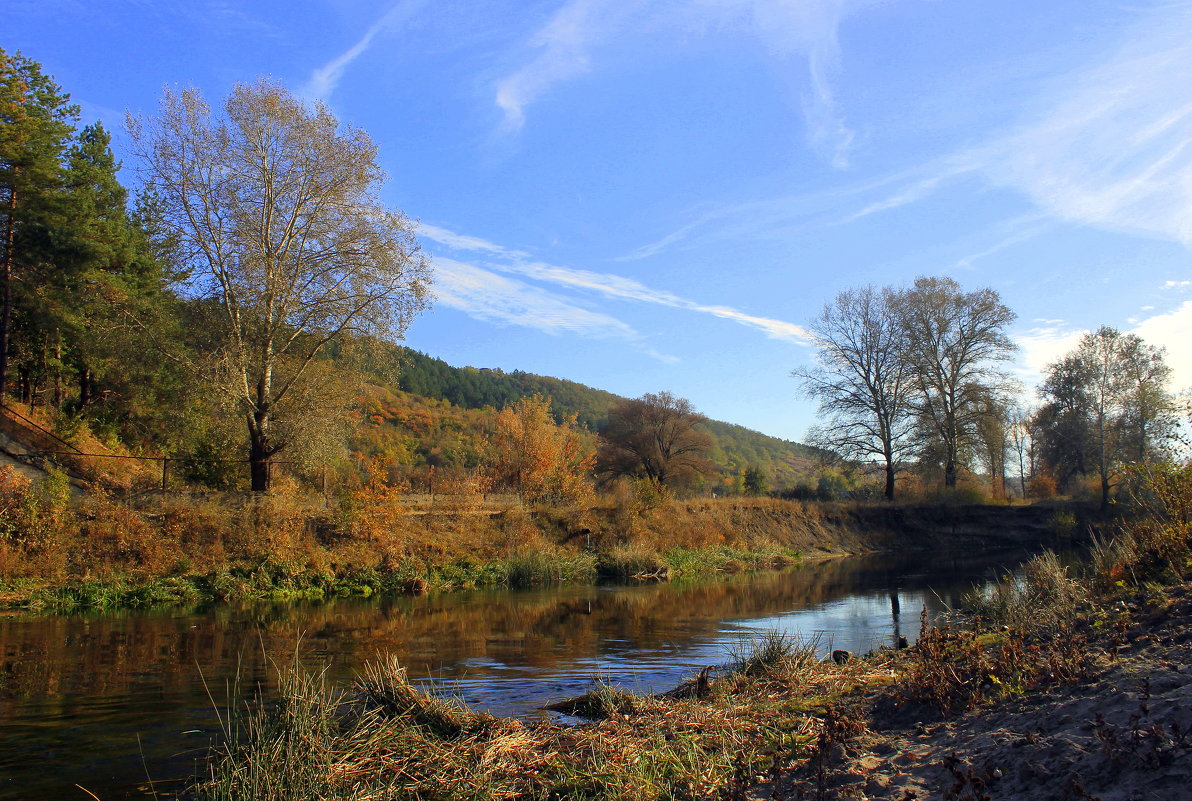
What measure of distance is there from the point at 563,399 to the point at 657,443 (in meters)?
67.6

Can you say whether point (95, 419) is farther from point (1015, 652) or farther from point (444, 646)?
point (1015, 652)

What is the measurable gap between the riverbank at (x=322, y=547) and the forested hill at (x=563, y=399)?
176 ft

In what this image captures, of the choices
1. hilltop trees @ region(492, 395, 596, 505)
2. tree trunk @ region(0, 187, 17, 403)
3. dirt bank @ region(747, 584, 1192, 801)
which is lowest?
dirt bank @ region(747, 584, 1192, 801)

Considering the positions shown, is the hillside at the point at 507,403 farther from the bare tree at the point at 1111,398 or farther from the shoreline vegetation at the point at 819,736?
the shoreline vegetation at the point at 819,736

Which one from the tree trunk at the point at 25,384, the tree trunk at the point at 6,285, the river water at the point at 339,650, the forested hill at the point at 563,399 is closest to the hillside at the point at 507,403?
the forested hill at the point at 563,399

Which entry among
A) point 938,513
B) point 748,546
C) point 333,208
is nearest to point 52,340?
point 333,208

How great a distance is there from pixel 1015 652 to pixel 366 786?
18.5ft

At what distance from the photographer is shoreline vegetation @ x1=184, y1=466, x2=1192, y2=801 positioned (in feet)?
14.9

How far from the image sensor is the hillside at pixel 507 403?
306 ft

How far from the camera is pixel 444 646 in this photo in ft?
46.0

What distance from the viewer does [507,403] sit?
88812 mm

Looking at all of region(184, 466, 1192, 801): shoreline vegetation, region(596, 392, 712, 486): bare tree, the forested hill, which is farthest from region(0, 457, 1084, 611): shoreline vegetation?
the forested hill

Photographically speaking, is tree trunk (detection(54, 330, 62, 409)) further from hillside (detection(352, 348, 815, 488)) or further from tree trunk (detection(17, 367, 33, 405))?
hillside (detection(352, 348, 815, 488))

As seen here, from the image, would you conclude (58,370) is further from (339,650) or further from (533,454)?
(533,454)
